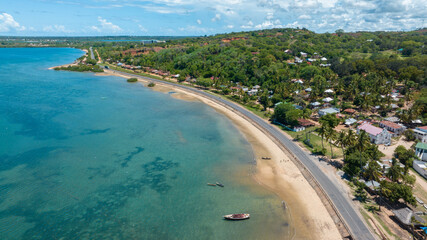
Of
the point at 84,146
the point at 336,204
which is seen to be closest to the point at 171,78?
the point at 84,146

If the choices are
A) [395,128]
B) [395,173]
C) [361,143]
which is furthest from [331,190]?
[395,128]

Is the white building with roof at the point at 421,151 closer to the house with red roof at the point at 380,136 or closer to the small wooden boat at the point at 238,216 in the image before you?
the house with red roof at the point at 380,136

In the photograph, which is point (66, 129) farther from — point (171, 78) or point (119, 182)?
point (171, 78)

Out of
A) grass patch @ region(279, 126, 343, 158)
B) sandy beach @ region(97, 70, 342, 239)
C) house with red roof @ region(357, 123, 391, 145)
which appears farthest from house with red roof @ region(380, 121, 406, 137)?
sandy beach @ region(97, 70, 342, 239)

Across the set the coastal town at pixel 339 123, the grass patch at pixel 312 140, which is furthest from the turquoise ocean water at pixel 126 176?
the grass patch at pixel 312 140

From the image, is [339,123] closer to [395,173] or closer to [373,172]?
[395,173]
